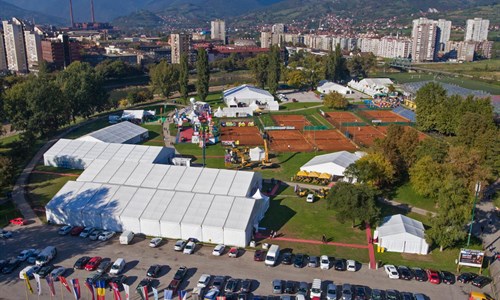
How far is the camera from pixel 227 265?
922 inches

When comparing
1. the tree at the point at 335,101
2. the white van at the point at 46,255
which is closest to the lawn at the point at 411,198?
the white van at the point at 46,255

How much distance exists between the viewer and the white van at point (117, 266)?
72.7ft

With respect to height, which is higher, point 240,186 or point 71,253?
point 240,186

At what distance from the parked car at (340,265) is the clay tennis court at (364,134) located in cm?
2743

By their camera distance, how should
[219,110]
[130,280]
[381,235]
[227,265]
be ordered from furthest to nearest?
1. [219,110]
2. [381,235]
3. [227,265]
4. [130,280]

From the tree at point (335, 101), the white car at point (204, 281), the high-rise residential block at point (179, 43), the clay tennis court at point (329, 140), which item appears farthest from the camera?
the high-rise residential block at point (179, 43)

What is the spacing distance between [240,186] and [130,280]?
10.4 m

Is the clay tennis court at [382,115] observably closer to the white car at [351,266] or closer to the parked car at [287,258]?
the white car at [351,266]

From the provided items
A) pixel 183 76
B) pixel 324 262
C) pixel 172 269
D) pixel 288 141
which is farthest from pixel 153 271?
pixel 183 76

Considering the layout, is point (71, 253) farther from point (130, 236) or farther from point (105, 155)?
point (105, 155)

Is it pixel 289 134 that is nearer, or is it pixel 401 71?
pixel 289 134

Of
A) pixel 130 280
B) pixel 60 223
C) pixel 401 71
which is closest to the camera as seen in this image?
pixel 130 280

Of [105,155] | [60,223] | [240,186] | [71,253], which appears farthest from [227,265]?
[105,155]

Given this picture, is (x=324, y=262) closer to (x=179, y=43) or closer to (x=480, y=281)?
(x=480, y=281)
